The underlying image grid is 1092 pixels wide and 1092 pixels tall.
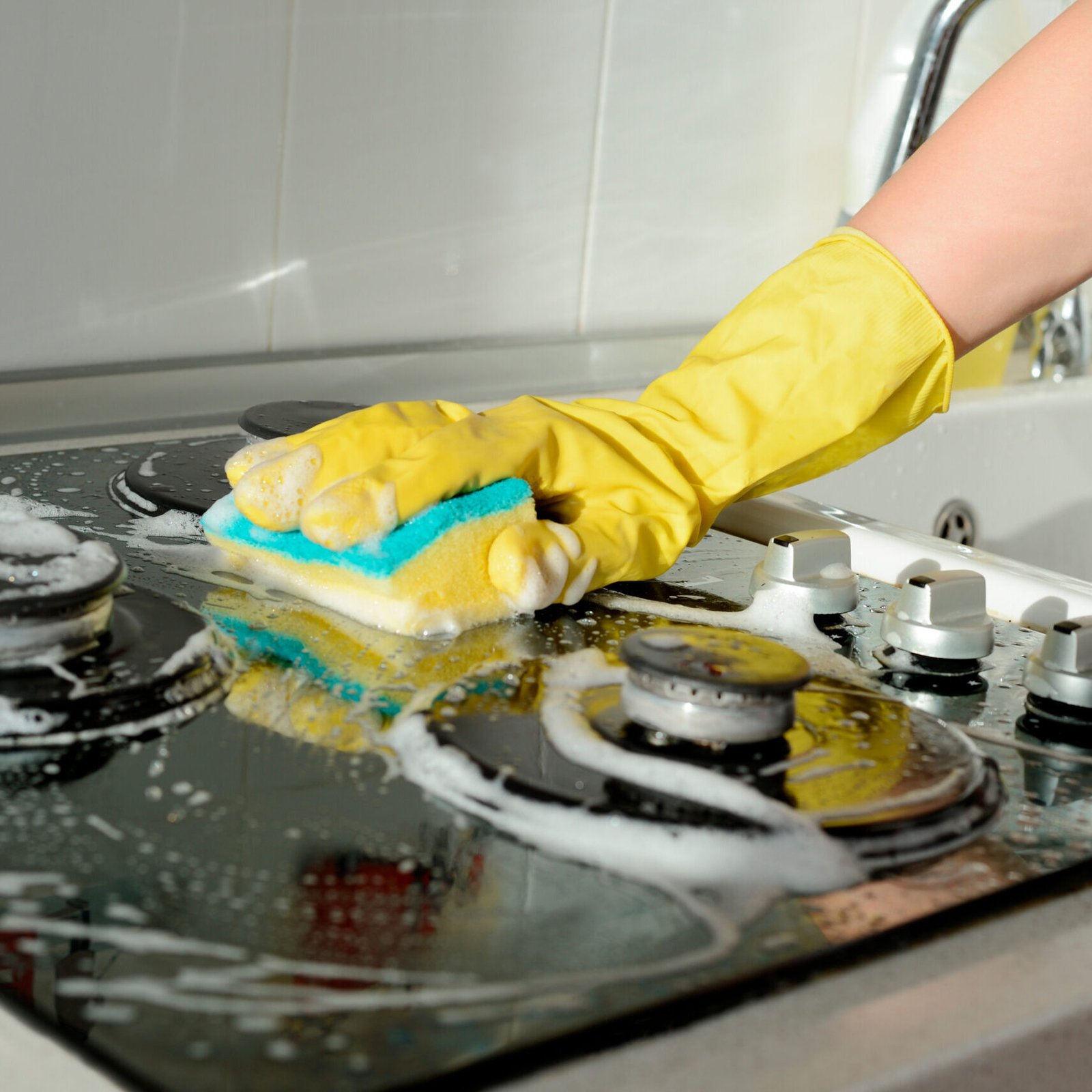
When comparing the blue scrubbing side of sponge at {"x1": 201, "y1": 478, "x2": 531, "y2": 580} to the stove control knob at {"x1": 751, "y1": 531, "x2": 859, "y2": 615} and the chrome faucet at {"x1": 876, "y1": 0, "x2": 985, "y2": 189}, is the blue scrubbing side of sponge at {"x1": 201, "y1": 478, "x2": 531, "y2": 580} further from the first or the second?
the chrome faucet at {"x1": 876, "y1": 0, "x2": 985, "y2": 189}

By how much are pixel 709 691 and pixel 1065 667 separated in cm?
19

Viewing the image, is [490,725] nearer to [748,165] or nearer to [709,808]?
[709,808]

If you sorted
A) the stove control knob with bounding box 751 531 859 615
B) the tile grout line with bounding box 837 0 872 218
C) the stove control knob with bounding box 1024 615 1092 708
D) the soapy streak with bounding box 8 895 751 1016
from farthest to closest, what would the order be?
the tile grout line with bounding box 837 0 872 218 → the stove control knob with bounding box 751 531 859 615 → the stove control knob with bounding box 1024 615 1092 708 → the soapy streak with bounding box 8 895 751 1016

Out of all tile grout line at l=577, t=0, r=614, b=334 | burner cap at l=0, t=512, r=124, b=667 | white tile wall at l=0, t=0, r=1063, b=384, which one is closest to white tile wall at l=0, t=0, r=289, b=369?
white tile wall at l=0, t=0, r=1063, b=384

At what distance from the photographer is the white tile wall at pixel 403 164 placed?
1.00m

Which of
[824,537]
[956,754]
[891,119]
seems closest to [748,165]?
[891,119]

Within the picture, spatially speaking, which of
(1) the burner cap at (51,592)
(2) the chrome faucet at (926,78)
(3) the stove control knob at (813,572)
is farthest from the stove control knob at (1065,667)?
(2) the chrome faucet at (926,78)

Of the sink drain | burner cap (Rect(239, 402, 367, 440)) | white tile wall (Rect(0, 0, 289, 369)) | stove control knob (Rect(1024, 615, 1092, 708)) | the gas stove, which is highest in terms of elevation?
white tile wall (Rect(0, 0, 289, 369))

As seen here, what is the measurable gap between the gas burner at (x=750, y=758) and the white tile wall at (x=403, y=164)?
624mm

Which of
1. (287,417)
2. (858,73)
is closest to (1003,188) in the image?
(287,417)

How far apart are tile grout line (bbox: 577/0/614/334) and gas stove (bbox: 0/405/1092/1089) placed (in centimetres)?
69

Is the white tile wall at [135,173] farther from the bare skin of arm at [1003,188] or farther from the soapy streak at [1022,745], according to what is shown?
the soapy streak at [1022,745]

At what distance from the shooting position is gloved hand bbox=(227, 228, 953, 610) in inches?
26.4

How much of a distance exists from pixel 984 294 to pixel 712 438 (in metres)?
0.18
